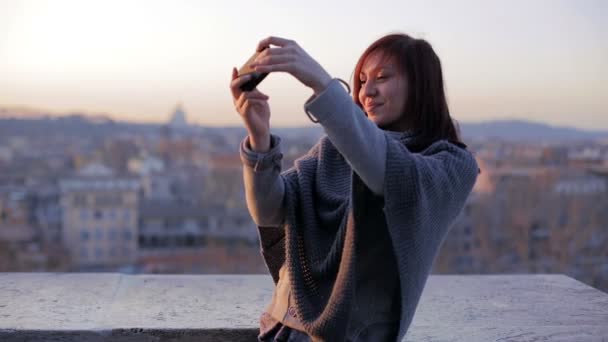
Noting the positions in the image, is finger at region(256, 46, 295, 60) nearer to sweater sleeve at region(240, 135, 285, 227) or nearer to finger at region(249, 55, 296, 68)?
finger at region(249, 55, 296, 68)

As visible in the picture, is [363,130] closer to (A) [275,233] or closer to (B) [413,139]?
(B) [413,139]

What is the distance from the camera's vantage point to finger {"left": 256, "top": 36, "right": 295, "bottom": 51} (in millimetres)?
828

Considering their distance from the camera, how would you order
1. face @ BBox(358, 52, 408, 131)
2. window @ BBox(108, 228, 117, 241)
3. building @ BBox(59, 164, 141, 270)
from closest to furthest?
face @ BBox(358, 52, 408, 131)
building @ BBox(59, 164, 141, 270)
window @ BBox(108, 228, 117, 241)

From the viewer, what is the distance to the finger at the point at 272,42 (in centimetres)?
83

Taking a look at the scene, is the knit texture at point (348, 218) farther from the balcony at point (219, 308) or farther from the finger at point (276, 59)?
the balcony at point (219, 308)

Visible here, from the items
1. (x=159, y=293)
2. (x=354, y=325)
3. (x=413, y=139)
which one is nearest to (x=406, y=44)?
(x=413, y=139)

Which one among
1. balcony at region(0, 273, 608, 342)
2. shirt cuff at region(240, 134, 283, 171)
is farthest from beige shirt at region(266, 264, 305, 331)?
balcony at region(0, 273, 608, 342)

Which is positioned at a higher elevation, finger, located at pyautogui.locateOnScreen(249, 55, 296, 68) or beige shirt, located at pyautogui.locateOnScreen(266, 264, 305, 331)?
finger, located at pyautogui.locateOnScreen(249, 55, 296, 68)

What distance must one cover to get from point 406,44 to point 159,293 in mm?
879

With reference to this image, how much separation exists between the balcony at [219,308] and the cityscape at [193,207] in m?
14.0

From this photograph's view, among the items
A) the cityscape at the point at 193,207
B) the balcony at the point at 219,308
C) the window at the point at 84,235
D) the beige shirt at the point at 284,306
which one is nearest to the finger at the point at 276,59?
the beige shirt at the point at 284,306

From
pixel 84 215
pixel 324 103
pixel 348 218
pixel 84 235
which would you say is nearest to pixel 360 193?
pixel 348 218

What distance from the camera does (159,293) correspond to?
1.60 meters

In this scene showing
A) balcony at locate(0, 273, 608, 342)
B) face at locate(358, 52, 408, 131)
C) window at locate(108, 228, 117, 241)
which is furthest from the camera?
window at locate(108, 228, 117, 241)
